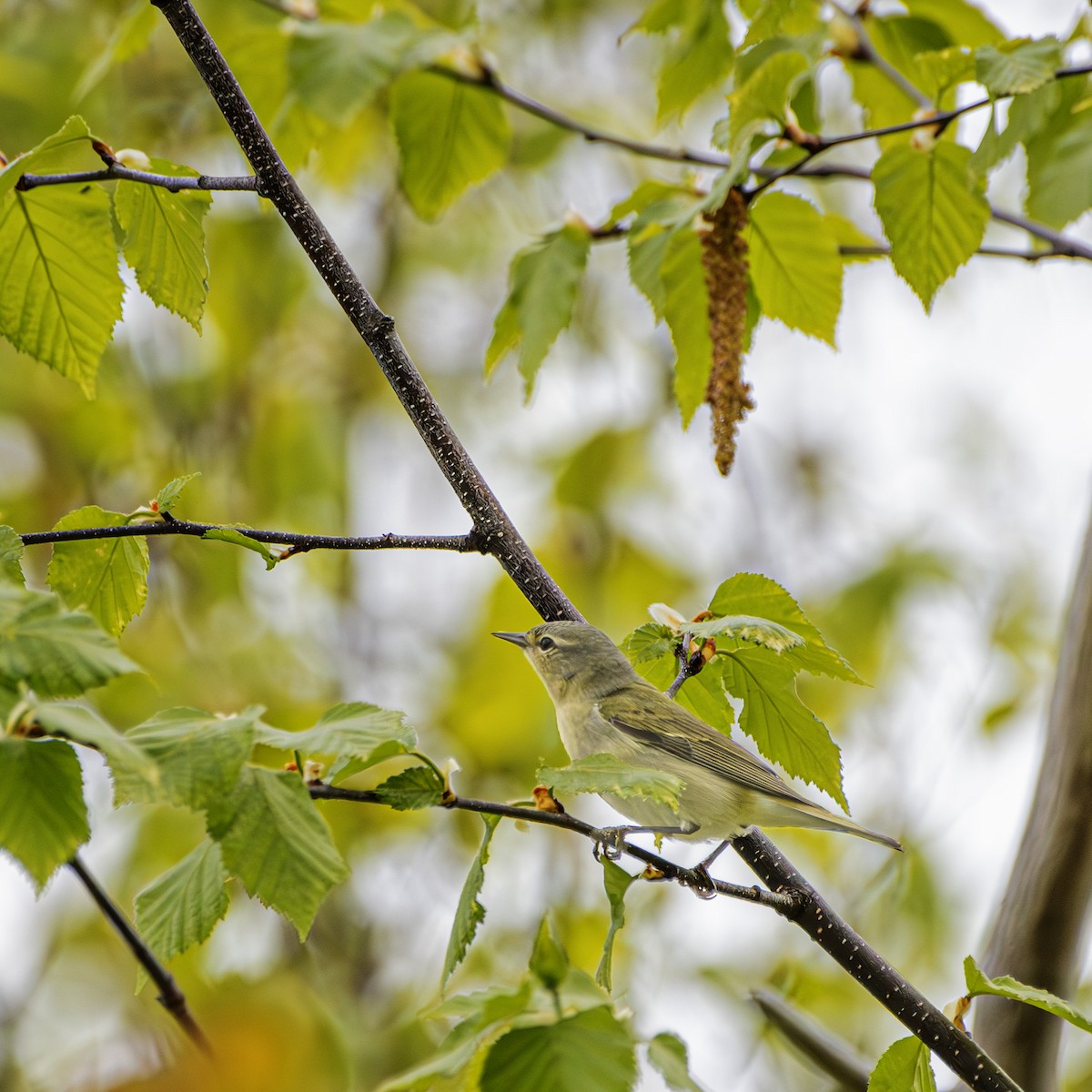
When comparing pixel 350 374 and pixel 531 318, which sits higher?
pixel 350 374

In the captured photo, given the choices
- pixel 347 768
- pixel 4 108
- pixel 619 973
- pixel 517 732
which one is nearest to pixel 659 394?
pixel 517 732

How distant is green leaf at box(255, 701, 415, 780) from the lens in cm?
150

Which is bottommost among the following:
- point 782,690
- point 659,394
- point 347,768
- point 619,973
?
point 619,973

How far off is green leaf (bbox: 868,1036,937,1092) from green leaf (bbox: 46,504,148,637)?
142 cm

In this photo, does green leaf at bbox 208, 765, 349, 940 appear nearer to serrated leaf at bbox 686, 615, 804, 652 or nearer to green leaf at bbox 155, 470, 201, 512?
green leaf at bbox 155, 470, 201, 512

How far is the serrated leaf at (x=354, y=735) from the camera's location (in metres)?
1.50

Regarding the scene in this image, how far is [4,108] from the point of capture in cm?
486

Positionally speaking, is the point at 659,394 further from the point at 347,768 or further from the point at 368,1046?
the point at 347,768

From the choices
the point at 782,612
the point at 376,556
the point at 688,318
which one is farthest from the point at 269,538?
the point at 376,556

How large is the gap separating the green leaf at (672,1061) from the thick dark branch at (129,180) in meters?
1.47

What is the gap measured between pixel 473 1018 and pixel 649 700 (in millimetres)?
1753

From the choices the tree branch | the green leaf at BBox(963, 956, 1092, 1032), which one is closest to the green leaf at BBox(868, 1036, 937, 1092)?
the green leaf at BBox(963, 956, 1092, 1032)

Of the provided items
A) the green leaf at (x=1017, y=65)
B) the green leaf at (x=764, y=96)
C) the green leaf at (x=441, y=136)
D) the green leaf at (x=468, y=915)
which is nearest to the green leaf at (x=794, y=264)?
the green leaf at (x=764, y=96)

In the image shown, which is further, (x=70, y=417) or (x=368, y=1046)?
(x=70, y=417)
